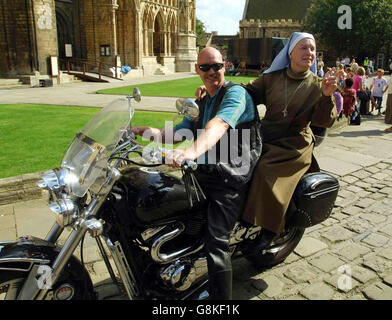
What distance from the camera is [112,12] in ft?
98.5

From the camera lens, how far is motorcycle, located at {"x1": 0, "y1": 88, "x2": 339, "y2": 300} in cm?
214

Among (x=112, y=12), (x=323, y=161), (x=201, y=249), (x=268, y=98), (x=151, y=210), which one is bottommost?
(x=323, y=161)

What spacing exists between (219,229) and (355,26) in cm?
4897

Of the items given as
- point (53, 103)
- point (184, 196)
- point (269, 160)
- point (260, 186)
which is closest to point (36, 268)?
point (184, 196)

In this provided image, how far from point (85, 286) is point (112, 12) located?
31075 mm

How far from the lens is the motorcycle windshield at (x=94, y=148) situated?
7.07 feet

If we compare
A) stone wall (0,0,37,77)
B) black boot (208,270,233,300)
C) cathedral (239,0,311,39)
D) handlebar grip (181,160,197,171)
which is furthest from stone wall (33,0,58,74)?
cathedral (239,0,311,39)

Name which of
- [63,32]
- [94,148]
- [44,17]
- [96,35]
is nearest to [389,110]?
[94,148]

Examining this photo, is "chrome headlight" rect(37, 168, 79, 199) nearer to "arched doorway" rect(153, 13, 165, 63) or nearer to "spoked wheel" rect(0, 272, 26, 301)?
"spoked wheel" rect(0, 272, 26, 301)

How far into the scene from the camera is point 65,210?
207 cm

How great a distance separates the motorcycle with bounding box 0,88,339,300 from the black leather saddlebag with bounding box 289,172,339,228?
0.89 meters

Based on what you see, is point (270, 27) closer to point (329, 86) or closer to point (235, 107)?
point (329, 86)

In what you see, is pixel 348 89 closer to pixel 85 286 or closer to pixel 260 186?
pixel 260 186

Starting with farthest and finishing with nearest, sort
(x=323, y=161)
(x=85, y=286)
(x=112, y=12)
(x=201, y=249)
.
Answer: (x=112, y=12) → (x=323, y=161) → (x=201, y=249) → (x=85, y=286)
